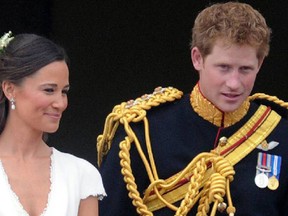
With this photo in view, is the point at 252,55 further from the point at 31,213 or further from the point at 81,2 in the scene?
the point at 81,2

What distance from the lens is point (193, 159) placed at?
2799 mm

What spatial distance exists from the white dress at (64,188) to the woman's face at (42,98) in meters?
0.12

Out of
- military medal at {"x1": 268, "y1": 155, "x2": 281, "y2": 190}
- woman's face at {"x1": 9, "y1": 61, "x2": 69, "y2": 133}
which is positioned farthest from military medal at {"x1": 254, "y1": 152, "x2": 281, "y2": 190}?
woman's face at {"x1": 9, "y1": 61, "x2": 69, "y2": 133}

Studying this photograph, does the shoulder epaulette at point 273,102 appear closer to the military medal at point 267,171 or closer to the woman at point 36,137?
the military medal at point 267,171

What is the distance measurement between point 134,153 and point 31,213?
0.42m

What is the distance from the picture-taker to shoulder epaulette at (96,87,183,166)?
2865 mm

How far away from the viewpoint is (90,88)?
15.2ft

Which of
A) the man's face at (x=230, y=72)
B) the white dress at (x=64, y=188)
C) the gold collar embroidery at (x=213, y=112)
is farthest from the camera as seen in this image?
the gold collar embroidery at (x=213, y=112)

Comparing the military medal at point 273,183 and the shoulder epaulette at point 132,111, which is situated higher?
the shoulder epaulette at point 132,111

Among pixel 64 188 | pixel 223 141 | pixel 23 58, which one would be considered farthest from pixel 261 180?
pixel 23 58

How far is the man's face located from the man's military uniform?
0.09 meters

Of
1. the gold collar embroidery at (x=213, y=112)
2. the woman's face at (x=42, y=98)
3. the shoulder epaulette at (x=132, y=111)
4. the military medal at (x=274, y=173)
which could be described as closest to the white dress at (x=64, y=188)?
the woman's face at (x=42, y=98)

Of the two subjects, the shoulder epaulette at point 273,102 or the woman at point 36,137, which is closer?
the woman at point 36,137

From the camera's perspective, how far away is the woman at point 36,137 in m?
2.56
